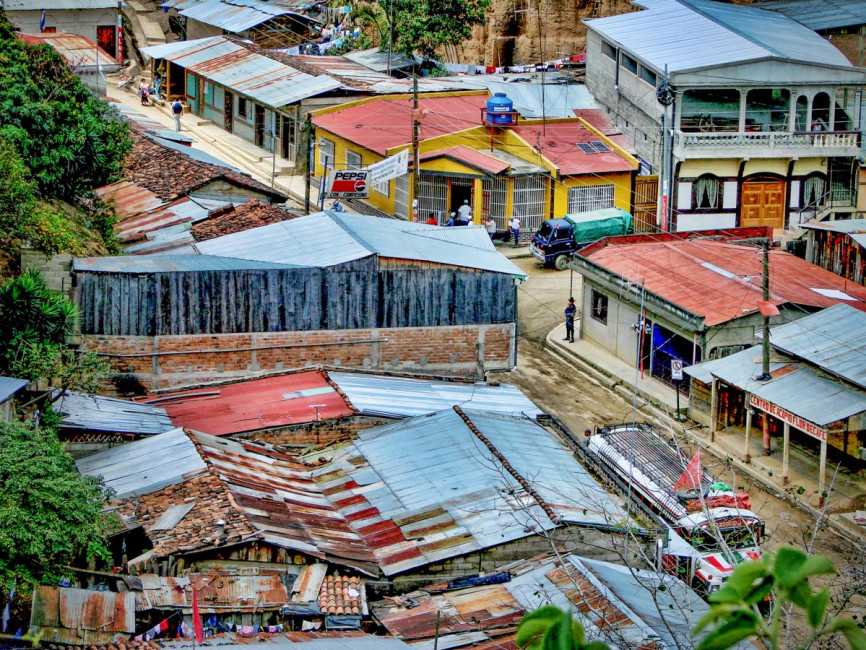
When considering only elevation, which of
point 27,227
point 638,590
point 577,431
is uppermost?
point 27,227

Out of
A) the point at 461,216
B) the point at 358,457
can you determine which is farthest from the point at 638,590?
the point at 461,216

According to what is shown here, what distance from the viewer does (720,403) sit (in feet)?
93.5

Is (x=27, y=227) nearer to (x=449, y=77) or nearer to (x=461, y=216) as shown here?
(x=461, y=216)

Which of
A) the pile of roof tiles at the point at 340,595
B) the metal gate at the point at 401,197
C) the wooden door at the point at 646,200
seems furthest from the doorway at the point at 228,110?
the pile of roof tiles at the point at 340,595

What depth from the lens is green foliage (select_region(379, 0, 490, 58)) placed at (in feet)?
174

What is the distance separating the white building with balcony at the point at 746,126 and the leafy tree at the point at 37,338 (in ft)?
83.7

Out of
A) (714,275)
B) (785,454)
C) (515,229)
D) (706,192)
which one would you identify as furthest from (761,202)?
(785,454)

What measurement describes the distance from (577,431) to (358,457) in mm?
8542

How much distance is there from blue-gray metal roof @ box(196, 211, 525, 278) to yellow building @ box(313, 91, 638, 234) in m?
10.6

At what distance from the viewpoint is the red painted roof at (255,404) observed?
2209 centimetres

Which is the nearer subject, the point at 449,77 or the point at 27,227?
the point at 27,227

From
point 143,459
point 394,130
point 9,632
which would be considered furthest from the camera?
point 394,130

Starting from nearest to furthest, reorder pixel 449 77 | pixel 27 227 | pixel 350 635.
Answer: pixel 350 635 < pixel 27 227 < pixel 449 77

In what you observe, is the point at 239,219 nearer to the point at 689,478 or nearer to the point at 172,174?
the point at 172,174
